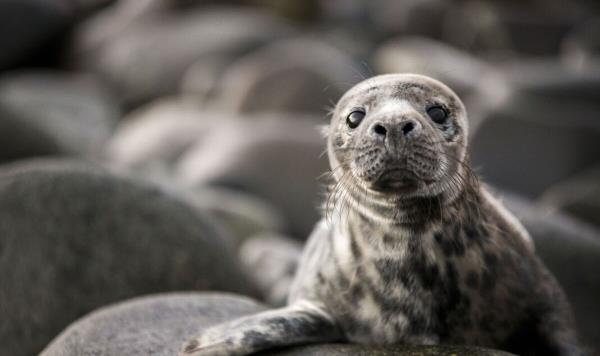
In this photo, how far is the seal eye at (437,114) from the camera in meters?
2.92

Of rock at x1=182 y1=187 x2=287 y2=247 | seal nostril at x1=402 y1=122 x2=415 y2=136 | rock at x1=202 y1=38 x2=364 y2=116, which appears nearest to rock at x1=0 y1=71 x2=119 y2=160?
rock at x1=182 y1=187 x2=287 y2=247

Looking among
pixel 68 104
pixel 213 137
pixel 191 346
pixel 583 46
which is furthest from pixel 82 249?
pixel 583 46

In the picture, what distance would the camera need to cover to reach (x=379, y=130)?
2.74m

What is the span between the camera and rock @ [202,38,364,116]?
1047 cm

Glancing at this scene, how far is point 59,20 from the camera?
14953mm

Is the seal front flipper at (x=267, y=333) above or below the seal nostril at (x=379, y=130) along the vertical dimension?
below

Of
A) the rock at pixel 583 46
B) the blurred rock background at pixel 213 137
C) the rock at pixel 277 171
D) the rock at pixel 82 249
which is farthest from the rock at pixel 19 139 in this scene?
the rock at pixel 583 46

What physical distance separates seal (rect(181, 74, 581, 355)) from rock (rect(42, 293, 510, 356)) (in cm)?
11

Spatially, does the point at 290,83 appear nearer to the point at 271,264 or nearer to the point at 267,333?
the point at 271,264

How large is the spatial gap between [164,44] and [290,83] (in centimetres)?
432

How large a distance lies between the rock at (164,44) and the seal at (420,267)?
35.6 ft

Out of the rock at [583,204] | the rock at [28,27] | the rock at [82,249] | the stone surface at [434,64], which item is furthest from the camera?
the rock at [28,27]

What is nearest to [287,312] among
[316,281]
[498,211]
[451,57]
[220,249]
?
[316,281]

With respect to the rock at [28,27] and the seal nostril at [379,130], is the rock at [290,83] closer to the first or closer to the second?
the rock at [28,27]
